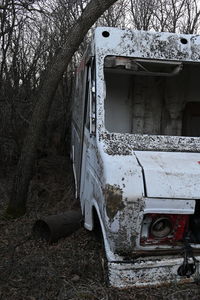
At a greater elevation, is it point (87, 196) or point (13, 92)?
point (13, 92)

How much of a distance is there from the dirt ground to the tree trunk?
33cm

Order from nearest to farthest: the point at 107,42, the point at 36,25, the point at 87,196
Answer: the point at 107,42 < the point at 87,196 < the point at 36,25

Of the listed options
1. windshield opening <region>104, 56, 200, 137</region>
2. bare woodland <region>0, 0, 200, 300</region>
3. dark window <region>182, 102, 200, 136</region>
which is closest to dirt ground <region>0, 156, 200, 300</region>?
bare woodland <region>0, 0, 200, 300</region>

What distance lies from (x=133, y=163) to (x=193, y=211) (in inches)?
25.0

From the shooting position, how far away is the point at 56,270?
149 inches

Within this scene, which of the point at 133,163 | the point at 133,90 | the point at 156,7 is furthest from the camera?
the point at 156,7

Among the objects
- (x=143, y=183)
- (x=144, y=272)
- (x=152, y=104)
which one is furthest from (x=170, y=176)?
(x=152, y=104)

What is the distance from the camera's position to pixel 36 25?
1019cm

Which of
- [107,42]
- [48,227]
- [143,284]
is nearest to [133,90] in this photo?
[107,42]

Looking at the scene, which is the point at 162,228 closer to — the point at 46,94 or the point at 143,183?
the point at 143,183

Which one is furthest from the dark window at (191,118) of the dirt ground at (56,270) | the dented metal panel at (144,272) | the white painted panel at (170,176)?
the dented metal panel at (144,272)

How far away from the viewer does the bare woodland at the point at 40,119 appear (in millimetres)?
3813

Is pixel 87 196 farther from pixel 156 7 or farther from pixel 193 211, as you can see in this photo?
pixel 156 7

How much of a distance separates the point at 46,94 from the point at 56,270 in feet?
10.1
